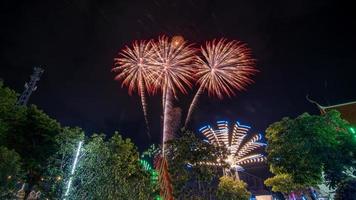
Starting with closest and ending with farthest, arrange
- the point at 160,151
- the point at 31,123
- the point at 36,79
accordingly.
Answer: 1. the point at 160,151
2. the point at 31,123
3. the point at 36,79

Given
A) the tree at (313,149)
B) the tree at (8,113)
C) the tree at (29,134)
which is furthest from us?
the tree at (29,134)

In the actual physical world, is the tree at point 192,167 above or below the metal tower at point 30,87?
below

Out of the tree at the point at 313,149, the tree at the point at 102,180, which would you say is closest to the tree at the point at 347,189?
the tree at the point at 313,149

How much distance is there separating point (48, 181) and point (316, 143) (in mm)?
17706

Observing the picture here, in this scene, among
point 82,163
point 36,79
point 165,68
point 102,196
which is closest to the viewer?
point 102,196

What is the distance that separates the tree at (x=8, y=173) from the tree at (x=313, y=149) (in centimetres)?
1784

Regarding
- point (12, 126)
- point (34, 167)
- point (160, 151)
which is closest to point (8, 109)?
point (12, 126)

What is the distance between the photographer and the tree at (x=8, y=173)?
15262 millimetres

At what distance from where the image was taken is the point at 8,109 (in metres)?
21.3

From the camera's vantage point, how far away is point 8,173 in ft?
51.3

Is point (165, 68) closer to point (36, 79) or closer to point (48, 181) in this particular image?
point (48, 181)

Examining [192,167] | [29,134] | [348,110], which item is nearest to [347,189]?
[192,167]

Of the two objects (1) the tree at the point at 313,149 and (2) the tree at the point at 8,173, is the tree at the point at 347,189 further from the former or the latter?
(2) the tree at the point at 8,173

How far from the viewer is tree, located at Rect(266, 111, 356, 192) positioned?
18234 millimetres
